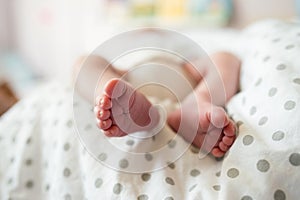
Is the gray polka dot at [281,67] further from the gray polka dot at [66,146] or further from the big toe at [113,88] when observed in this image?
the gray polka dot at [66,146]

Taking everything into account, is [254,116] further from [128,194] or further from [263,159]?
[128,194]

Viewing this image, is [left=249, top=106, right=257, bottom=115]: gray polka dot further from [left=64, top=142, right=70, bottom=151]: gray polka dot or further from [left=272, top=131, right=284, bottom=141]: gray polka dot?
[left=64, top=142, right=70, bottom=151]: gray polka dot

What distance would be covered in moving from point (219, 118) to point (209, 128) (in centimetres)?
3

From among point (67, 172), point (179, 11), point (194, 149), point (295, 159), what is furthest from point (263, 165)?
point (179, 11)

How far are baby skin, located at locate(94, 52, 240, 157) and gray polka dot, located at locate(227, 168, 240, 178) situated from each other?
5 centimetres

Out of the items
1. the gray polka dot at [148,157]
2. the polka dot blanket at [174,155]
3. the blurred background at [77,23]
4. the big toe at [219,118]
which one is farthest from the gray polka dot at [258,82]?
the blurred background at [77,23]

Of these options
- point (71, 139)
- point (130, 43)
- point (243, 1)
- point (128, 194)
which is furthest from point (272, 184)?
point (243, 1)

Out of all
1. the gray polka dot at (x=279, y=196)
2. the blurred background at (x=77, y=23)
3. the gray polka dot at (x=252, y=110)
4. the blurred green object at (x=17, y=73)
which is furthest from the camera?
the blurred green object at (x=17, y=73)

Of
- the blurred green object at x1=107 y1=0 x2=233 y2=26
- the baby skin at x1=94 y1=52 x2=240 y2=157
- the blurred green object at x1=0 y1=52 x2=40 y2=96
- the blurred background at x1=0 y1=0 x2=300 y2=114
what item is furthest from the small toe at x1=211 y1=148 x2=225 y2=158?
the blurred green object at x1=0 y1=52 x2=40 y2=96

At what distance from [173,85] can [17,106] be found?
34 cm

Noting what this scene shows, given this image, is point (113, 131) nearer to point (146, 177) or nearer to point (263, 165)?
point (146, 177)

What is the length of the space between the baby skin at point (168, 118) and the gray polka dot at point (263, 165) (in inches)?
2.5

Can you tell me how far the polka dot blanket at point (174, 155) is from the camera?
477 millimetres

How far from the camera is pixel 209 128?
554mm
